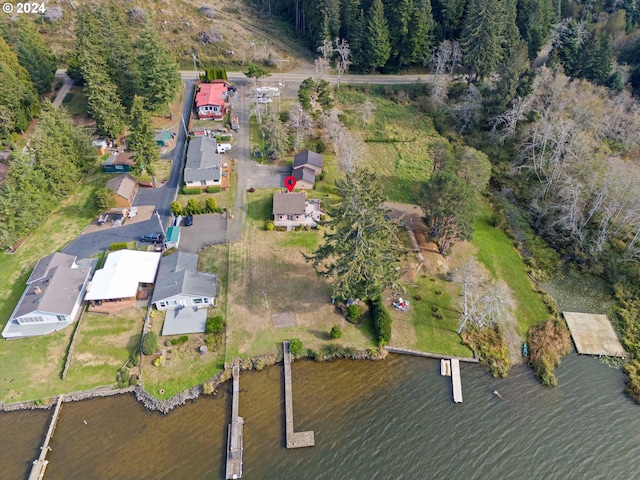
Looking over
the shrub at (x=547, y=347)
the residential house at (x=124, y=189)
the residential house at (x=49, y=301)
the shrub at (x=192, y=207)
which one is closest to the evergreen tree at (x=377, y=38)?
the shrub at (x=192, y=207)

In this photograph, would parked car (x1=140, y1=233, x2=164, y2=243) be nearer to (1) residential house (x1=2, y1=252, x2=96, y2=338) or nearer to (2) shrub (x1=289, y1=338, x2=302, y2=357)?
(1) residential house (x1=2, y1=252, x2=96, y2=338)

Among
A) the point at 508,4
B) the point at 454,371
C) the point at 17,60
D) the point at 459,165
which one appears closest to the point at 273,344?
the point at 454,371

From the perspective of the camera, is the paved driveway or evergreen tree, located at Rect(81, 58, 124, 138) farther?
evergreen tree, located at Rect(81, 58, 124, 138)

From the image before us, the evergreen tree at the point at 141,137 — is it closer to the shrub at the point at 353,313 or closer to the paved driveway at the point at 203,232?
the paved driveway at the point at 203,232

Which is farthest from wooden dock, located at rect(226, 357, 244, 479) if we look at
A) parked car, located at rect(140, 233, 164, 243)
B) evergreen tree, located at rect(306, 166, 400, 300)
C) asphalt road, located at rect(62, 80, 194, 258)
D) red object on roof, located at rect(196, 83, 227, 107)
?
red object on roof, located at rect(196, 83, 227, 107)

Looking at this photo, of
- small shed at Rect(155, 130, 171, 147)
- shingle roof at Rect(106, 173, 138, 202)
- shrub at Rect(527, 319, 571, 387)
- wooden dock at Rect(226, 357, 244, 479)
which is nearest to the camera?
wooden dock at Rect(226, 357, 244, 479)

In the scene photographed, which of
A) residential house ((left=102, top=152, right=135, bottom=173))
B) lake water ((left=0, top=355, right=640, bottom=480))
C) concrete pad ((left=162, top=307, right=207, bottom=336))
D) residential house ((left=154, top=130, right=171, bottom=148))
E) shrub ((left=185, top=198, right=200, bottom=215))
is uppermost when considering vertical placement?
residential house ((left=154, top=130, right=171, bottom=148))

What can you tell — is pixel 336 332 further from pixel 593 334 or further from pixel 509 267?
pixel 593 334
